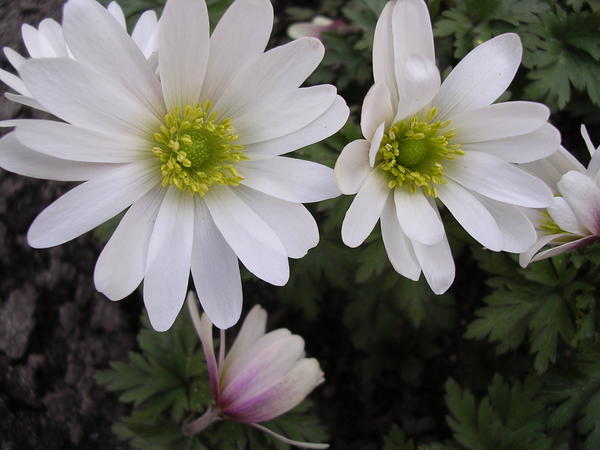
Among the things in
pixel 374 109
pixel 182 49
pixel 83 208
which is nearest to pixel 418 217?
pixel 374 109

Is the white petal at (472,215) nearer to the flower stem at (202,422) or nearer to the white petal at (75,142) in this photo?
the white petal at (75,142)

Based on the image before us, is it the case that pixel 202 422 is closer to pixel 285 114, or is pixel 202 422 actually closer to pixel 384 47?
pixel 285 114

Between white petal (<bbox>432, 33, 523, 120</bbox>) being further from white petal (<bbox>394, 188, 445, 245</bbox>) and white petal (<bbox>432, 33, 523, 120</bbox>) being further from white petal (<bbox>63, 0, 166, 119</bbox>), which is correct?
white petal (<bbox>63, 0, 166, 119</bbox>)

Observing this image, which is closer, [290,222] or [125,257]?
[125,257]

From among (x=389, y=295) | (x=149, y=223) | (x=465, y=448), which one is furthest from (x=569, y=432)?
(x=149, y=223)

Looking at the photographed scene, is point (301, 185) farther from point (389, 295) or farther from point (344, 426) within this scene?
point (344, 426)

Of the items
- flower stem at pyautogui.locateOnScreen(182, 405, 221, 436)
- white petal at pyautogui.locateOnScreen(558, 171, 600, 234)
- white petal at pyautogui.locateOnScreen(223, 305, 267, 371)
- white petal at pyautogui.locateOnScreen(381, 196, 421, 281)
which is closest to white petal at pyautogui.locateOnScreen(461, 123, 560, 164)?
white petal at pyautogui.locateOnScreen(558, 171, 600, 234)
